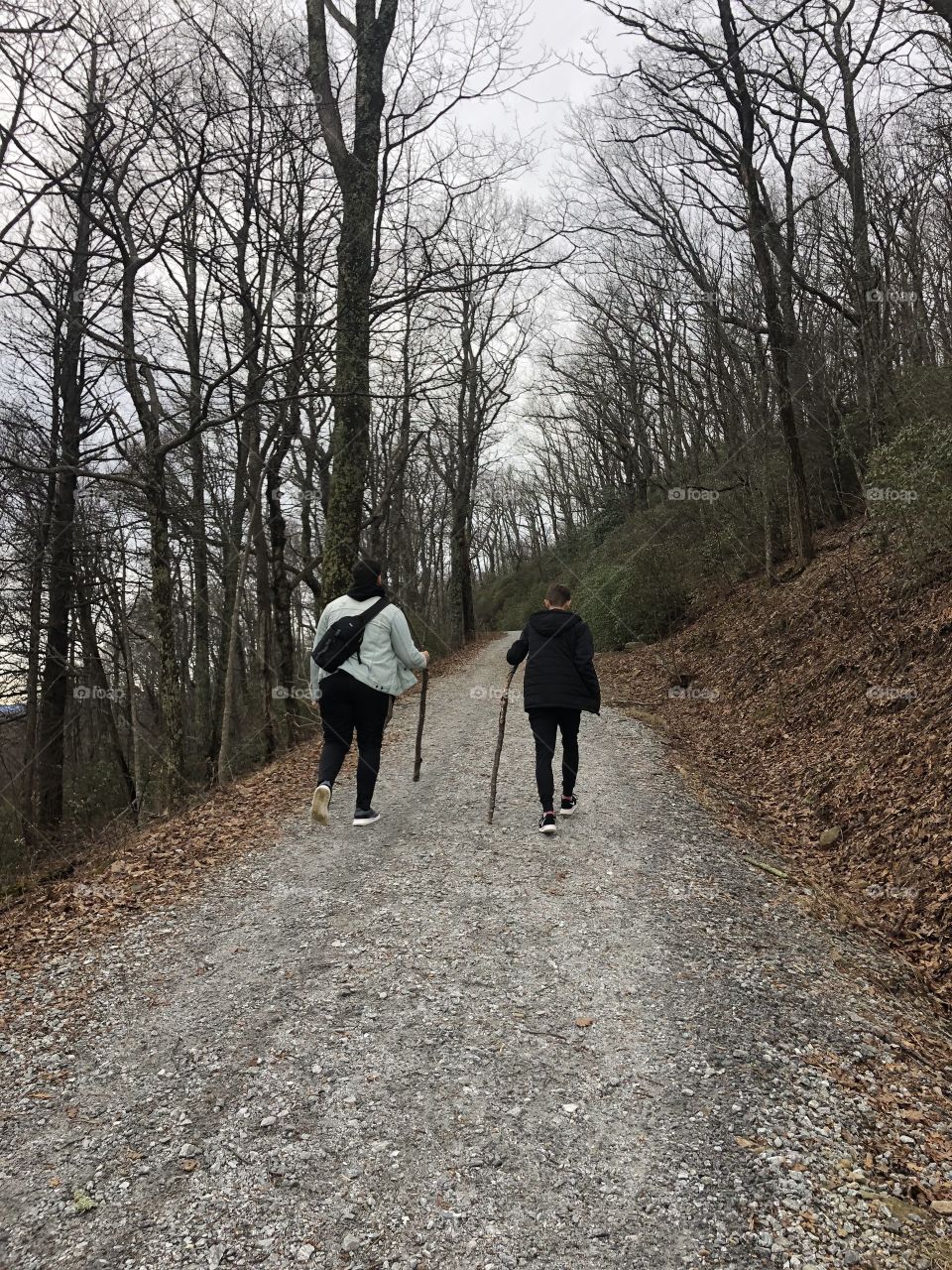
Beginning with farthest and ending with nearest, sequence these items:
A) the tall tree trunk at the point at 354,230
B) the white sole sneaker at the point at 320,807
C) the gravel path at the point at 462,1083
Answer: the tall tree trunk at the point at 354,230
the white sole sneaker at the point at 320,807
the gravel path at the point at 462,1083

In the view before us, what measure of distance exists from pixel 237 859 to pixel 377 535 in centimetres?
1679

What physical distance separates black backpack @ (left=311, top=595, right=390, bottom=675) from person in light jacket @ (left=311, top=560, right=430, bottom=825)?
0.15ft

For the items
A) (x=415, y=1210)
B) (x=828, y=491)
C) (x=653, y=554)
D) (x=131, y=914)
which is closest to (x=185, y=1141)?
(x=415, y=1210)

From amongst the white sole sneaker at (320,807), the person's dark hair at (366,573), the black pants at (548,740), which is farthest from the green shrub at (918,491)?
the white sole sneaker at (320,807)

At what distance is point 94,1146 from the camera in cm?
273

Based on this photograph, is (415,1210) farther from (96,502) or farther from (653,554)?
(653,554)

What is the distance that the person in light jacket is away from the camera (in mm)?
6176

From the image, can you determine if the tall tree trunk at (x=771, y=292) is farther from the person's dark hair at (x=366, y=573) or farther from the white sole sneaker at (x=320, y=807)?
the white sole sneaker at (x=320, y=807)

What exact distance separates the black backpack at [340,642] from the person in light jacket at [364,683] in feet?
0.15

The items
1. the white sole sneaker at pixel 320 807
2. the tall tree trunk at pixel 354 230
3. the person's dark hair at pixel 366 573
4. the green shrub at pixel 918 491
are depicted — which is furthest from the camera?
the tall tree trunk at pixel 354 230

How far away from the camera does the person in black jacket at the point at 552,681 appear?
6324 millimetres

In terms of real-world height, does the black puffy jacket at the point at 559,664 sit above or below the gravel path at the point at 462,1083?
above

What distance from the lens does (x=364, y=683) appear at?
618 cm

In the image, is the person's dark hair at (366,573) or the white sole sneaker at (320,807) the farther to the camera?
the person's dark hair at (366,573)
